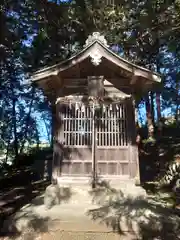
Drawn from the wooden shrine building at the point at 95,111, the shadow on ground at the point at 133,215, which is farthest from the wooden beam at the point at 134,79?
the shadow on ground at the point at 133,215

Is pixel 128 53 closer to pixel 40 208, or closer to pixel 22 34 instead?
pixel 22 34

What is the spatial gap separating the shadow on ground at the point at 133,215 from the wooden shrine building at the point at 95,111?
558 millimetres

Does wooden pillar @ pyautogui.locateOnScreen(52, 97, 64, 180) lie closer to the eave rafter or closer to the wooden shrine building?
the wooden shrine building

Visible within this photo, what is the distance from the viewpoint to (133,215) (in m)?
4.58

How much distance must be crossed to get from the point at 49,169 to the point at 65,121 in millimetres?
6297

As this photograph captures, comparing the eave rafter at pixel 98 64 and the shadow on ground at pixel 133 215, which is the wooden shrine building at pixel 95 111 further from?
the shadow on ground at pixel 133 215

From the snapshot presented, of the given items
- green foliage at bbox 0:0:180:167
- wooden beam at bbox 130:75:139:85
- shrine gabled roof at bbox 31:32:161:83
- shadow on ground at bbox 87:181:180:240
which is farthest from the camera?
green foliage at bbox 0:0:180:167

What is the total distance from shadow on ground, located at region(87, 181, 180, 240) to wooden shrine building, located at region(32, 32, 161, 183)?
0.56 metres

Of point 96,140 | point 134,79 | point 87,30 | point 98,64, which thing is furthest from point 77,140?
point 87,30

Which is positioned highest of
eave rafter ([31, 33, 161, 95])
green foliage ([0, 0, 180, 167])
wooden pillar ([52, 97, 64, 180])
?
green foliage ([0, 0, 180, 167])

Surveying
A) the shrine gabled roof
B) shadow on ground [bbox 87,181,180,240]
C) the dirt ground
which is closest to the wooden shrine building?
the shrine gabled roof

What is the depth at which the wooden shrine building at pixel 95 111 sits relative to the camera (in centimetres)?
588

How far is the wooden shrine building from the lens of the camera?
5883mm

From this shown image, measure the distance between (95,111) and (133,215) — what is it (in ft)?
9.67
